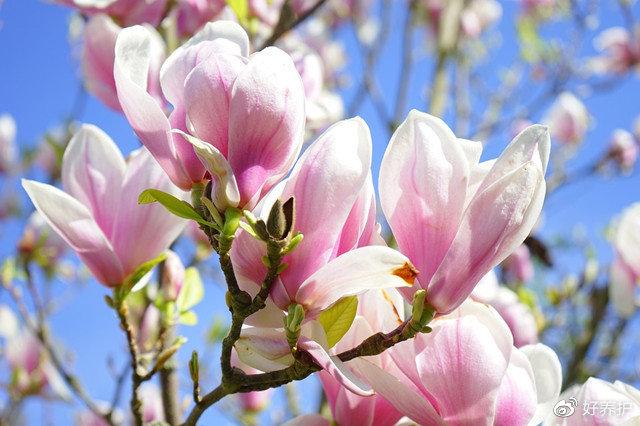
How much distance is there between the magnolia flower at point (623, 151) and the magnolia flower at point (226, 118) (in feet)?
7.58

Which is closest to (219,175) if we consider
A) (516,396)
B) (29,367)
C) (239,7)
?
(516,396)

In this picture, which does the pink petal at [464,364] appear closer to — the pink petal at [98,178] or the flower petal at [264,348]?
the flower petal at [264,348]

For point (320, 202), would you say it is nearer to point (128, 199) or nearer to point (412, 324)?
point (412, 324)

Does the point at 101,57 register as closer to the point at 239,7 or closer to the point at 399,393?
the point at 239,7

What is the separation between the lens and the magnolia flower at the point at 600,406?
0.53 m

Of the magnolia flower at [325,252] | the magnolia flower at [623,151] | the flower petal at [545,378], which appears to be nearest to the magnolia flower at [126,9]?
the magnolia flower at [325,252]

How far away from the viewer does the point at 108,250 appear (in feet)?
2.02

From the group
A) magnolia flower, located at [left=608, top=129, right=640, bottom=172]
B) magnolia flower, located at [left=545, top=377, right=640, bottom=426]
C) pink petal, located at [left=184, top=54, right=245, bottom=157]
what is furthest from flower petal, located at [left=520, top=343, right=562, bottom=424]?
magnolia flower, located at [left=608, top=129, right=640, bottom=172]

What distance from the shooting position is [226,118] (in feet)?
1.55

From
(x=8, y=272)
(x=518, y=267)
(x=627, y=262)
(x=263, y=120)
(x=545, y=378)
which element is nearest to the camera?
(x=263, y=120)

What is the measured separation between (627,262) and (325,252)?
665 mm

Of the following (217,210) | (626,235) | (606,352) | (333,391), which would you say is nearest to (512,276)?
(606,352)

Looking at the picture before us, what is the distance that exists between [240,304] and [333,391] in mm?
143

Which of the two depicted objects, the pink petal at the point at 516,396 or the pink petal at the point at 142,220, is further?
the pink petal at the point at 142,220
